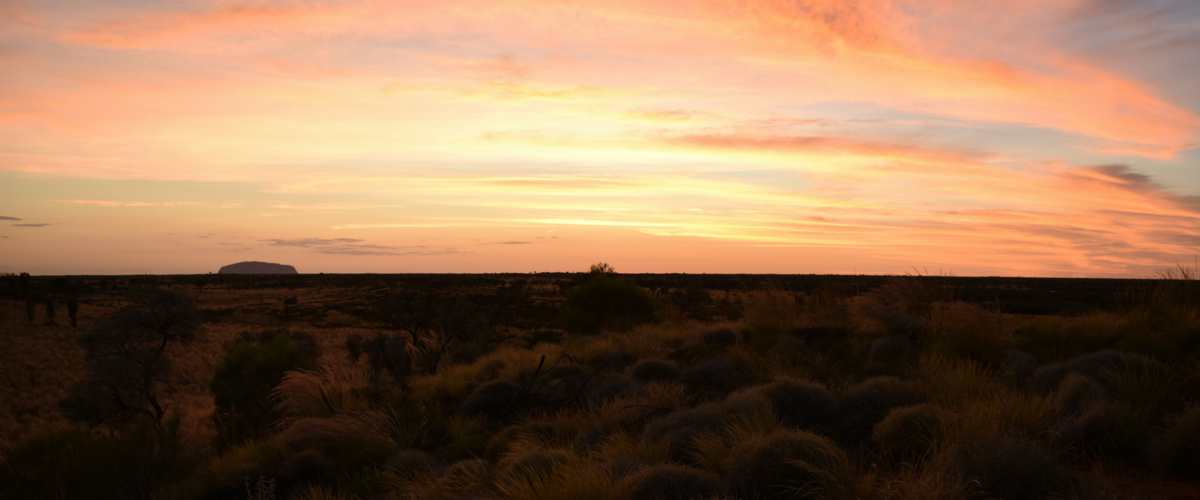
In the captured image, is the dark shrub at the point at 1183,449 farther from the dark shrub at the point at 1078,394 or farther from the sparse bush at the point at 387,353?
the sparse bush at the point at 387,353

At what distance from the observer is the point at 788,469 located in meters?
4.88

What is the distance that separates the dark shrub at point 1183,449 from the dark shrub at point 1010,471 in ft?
4.03

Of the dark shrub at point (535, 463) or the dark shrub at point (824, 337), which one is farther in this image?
the dark shrub at point (824, 337)

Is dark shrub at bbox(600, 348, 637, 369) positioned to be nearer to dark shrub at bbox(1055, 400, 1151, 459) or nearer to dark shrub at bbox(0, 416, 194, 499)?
dark shrub at bbox(0, 416, 194, 499)

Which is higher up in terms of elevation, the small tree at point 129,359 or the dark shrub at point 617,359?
the dark shrub at point 617,359

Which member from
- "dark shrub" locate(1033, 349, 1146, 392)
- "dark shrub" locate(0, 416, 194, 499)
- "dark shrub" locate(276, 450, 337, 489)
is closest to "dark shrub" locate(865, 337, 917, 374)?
"dark shrub" locate(1033, 349, 1146, 392)

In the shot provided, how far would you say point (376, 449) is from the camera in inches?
326

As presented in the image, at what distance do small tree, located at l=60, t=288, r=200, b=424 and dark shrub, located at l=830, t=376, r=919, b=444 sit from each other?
16414mm

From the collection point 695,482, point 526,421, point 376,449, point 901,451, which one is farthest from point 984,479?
point 376,449

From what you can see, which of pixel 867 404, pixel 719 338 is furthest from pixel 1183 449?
pixel 719 338

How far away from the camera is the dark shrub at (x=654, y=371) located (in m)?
10.1

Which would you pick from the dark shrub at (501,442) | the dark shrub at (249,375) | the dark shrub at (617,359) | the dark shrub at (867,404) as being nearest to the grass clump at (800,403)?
the dark shrub at (867,404)

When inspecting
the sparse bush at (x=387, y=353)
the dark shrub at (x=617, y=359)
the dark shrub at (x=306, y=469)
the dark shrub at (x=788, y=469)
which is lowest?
the sparse bush at (x=387, y=353)

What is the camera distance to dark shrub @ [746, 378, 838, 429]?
668 cm
